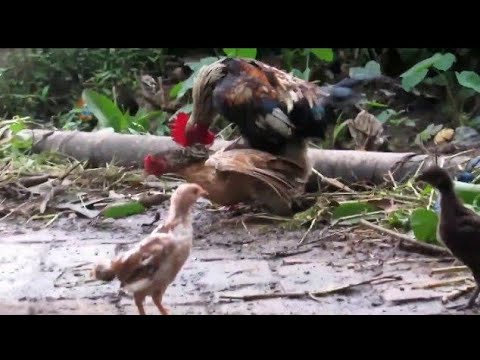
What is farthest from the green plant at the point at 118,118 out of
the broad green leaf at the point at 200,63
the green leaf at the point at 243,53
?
the green leaf at the point at 243,53

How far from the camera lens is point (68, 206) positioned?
7.08 ft

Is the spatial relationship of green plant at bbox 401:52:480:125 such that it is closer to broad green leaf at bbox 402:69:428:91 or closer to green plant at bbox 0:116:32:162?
broad green leaf at bbox 402:69:428:91

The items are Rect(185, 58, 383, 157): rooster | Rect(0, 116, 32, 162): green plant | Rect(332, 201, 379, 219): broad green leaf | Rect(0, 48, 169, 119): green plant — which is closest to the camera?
Rect(332, 201, 379, 219): broad green leaf

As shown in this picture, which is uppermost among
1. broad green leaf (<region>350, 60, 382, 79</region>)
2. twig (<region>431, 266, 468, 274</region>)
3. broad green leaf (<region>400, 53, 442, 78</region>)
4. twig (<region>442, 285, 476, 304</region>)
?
broad green leaf (<region>400, 53, 442, 78</region>)

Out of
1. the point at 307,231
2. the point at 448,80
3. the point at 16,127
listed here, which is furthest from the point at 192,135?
the point at 448,80

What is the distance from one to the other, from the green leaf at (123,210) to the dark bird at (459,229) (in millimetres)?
679

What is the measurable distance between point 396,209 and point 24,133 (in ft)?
3.57

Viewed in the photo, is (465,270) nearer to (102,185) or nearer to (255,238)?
(255,238)

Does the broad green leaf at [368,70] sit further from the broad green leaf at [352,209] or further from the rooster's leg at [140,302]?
the rooster's leg at [140,302]

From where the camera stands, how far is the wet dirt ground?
1549mm

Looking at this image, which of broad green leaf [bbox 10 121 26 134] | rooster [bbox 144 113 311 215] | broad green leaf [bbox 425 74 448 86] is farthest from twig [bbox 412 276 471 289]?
broad green leaf [bbox 10 121 26 134]

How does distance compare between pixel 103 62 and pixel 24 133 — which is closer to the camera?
pixel 24 133

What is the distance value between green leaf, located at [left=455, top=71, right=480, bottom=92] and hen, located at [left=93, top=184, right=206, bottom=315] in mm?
1404

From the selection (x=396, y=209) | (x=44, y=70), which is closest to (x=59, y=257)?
(x=396, y=209)
